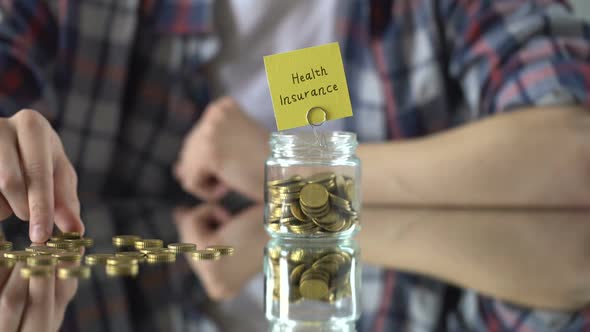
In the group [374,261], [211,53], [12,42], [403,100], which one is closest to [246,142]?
[211,53]

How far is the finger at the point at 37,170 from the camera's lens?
0.74 meters

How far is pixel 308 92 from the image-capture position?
2.45ft

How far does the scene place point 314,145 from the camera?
80 cm

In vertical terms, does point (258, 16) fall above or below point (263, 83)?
above

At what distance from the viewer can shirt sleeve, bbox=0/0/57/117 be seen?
1.39 meters

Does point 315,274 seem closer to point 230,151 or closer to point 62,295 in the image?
point 62,295

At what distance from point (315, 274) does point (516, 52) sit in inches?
36.9

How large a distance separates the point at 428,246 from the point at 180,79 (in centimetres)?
90

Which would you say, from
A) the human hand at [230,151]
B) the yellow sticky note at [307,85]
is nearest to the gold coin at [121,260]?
the yellow sticky note at [307,85]

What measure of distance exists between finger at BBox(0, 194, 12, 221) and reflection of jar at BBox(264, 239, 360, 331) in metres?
0.30

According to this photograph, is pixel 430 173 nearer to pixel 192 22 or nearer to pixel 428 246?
pixel 428 246

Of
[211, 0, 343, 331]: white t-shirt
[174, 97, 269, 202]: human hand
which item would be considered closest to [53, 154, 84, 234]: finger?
[174, 97, 269, 202]: human hand

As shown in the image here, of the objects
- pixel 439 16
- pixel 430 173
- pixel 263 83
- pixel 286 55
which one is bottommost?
pixel 430 173

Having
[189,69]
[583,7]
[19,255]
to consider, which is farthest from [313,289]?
[583,7]
